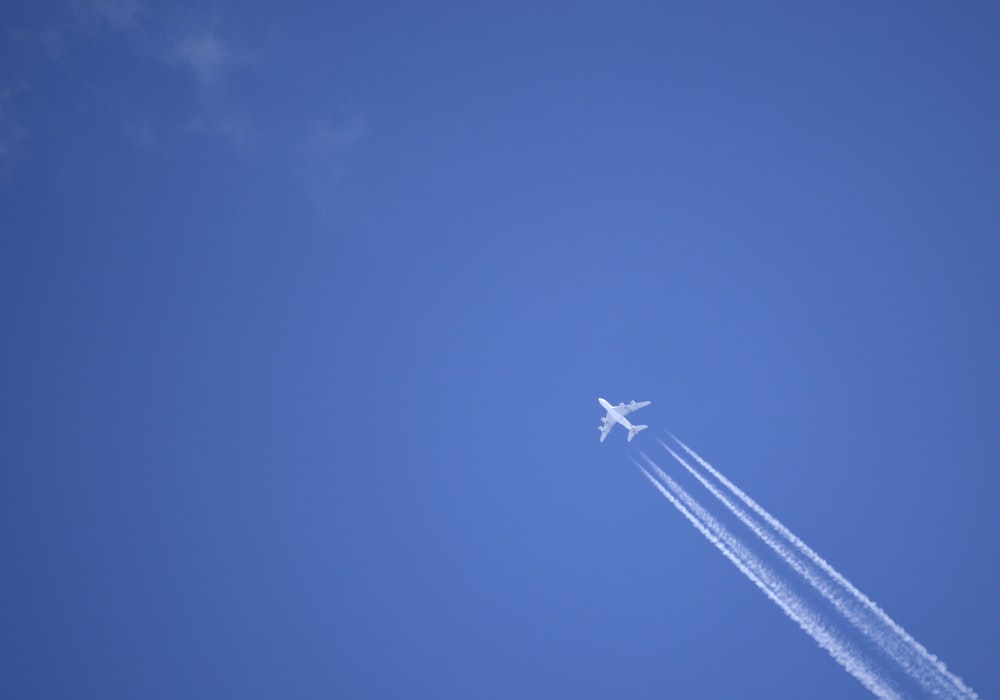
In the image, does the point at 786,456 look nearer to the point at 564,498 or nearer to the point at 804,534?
the point at 804,534

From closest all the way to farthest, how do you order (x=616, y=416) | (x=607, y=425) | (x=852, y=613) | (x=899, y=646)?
1. (x=899, y=646)
2. (x=852, y=613)
3. (x=616, y=416)
4. (x=607, y=425)

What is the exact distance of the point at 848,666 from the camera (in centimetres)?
5228

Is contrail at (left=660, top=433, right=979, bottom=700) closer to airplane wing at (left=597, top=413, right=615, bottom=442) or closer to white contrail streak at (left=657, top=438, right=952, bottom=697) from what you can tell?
white contrail streak at (left=657, top=438, right=952, bottom=697)

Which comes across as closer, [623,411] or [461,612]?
[623,411]

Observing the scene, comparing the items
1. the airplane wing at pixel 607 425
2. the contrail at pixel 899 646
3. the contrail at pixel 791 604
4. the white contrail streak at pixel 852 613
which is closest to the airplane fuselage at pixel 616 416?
the airplane wing at pixel 607 425

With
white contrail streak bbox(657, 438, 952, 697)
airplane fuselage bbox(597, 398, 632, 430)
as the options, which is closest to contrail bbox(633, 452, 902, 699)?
white contrail streak bbox(657, 438, 952, 697)

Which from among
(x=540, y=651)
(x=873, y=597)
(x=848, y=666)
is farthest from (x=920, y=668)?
(x=540, y=651)

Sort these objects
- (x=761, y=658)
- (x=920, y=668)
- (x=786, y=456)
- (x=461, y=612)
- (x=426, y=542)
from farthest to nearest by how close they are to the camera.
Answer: (x=426, y=542), (x=461, y=612), (x=786, y=456), (x=761, y=658), (x=920, y=668)

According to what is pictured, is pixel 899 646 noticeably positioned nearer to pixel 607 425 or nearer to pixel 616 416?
pixel 616 416

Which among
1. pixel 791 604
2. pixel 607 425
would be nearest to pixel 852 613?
pixel 791 604

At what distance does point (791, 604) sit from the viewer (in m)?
59.4

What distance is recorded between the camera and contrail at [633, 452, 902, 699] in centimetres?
5127

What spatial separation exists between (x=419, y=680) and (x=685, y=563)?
141 ft

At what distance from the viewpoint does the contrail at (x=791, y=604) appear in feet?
168
